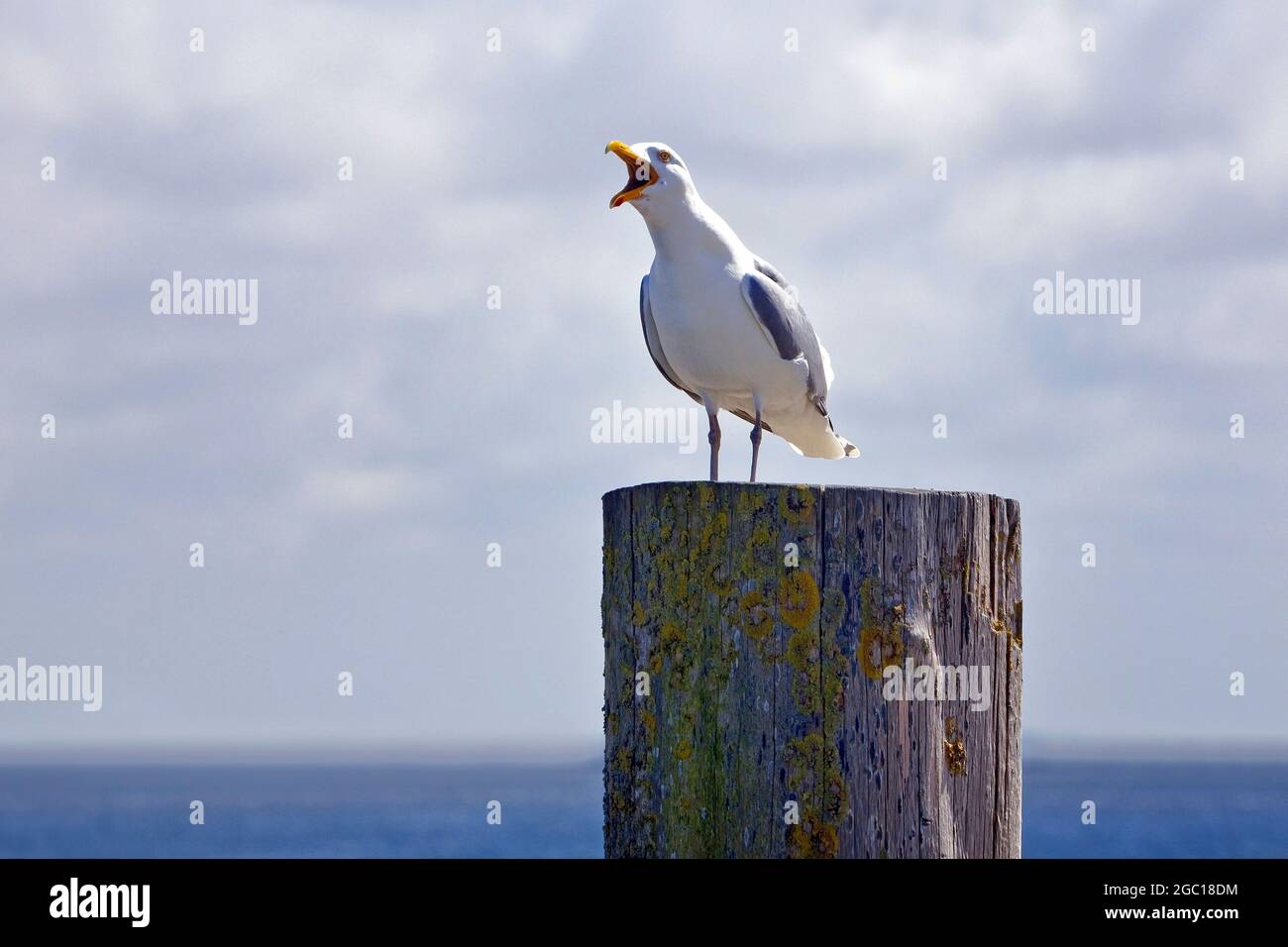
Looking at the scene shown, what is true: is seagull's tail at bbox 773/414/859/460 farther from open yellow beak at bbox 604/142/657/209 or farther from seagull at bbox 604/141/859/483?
open yellow beak at bbox 604/142/657/209

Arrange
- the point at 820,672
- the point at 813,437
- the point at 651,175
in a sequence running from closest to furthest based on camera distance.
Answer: the point at 820,672 → the point at 651,175 → the point at 813,437

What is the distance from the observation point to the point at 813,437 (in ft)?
30.0

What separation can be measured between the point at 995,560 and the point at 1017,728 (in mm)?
472

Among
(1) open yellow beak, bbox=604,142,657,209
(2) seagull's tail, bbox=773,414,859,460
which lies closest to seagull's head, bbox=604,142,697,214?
(1) open yellow beak, bbox=604,142,657,209

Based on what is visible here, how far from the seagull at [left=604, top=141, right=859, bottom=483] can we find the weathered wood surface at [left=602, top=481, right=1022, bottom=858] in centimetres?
323

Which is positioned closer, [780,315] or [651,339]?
[780,315]

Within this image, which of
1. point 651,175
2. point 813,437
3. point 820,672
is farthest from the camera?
point 813,437

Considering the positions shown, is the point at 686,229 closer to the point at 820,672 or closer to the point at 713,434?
the point at 713,434

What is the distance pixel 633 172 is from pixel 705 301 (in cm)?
66

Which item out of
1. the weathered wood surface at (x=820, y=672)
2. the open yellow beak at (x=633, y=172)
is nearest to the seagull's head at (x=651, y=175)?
the open yellow beak at (x=633, y=172)

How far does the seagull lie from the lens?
7.83m

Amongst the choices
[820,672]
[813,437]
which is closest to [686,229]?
[813,437]

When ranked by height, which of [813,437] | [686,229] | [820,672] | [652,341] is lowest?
[820,672]
